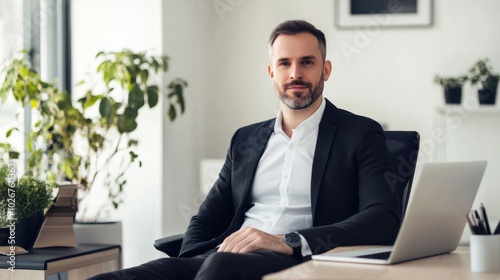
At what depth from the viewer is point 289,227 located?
2359 millimetres

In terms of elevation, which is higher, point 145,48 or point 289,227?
point 145,48

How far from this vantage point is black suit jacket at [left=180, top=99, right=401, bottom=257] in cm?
212

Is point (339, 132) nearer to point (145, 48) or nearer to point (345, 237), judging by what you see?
point (345, 237)

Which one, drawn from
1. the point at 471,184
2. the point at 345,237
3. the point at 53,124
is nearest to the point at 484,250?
the point at 471,184

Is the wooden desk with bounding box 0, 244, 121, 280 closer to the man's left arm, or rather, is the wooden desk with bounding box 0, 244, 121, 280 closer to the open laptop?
the man's left arm

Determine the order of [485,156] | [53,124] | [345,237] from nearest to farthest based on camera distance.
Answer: [345,237], [53,124], [485,156]

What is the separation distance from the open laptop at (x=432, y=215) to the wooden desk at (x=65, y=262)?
133 centimetres

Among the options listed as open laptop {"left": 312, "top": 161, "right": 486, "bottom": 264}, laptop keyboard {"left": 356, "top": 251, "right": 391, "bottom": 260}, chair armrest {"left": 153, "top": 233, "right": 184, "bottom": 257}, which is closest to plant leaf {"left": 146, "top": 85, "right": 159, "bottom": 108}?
chair armrest {"left": 153, "top": 233, "right": 184, "bottom": 257}

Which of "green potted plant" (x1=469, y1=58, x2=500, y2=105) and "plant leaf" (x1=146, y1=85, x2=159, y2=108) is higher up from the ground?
"green potted plant" (x1=469, y1=58, x2=500, y2=105)

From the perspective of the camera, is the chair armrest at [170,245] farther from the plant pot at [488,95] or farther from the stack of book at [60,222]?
the plant pot at [488,95]

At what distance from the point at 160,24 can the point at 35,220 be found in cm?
157

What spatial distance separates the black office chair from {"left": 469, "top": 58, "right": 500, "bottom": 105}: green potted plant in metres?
1.93

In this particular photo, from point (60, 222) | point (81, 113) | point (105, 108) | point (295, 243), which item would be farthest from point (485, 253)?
point (81, 113)


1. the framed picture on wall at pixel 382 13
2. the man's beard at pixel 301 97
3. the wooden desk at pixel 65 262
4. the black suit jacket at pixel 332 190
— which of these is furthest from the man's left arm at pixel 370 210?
the framed picture on wall at pixel 382 13
